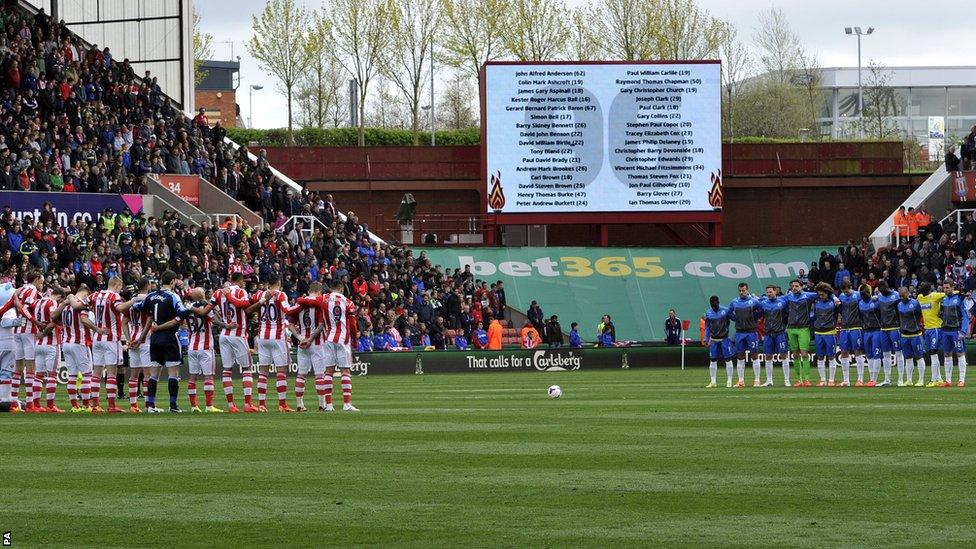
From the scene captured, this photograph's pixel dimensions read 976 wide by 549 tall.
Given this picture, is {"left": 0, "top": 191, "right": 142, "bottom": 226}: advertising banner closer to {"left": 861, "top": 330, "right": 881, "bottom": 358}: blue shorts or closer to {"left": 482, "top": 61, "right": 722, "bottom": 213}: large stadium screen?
{"left": 482, "top": 61, "right": 722, "bottom": 213}: large stadium screen

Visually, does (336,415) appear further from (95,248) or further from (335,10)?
(335,10)

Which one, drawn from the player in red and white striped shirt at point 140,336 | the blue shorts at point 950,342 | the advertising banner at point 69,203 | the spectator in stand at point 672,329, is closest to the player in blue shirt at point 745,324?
the blue shorts at point 950,342

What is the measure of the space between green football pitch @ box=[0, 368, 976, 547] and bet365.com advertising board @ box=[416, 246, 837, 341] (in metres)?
30.4

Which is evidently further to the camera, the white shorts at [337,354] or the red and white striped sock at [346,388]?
the white shorts at [337,354]

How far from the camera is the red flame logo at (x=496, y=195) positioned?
55688 mm

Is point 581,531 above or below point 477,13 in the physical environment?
below

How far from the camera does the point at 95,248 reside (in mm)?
40500

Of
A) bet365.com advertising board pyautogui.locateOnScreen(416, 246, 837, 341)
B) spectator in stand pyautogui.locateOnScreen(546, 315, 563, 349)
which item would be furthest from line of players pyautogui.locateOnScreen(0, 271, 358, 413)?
bet365.com advertising board pyautogui.locateOnScreen(416, 246, 837, 341)

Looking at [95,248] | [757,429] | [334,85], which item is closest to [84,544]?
[757,429]

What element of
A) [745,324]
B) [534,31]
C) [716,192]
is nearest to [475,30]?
[534,31]

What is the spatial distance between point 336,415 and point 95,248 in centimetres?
1960

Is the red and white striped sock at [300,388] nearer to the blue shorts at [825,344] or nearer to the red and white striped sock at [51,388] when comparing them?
the red and white striped sock at [51,388]

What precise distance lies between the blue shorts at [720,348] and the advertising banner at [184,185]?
69.6 ft

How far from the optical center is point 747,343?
33.4 metres
